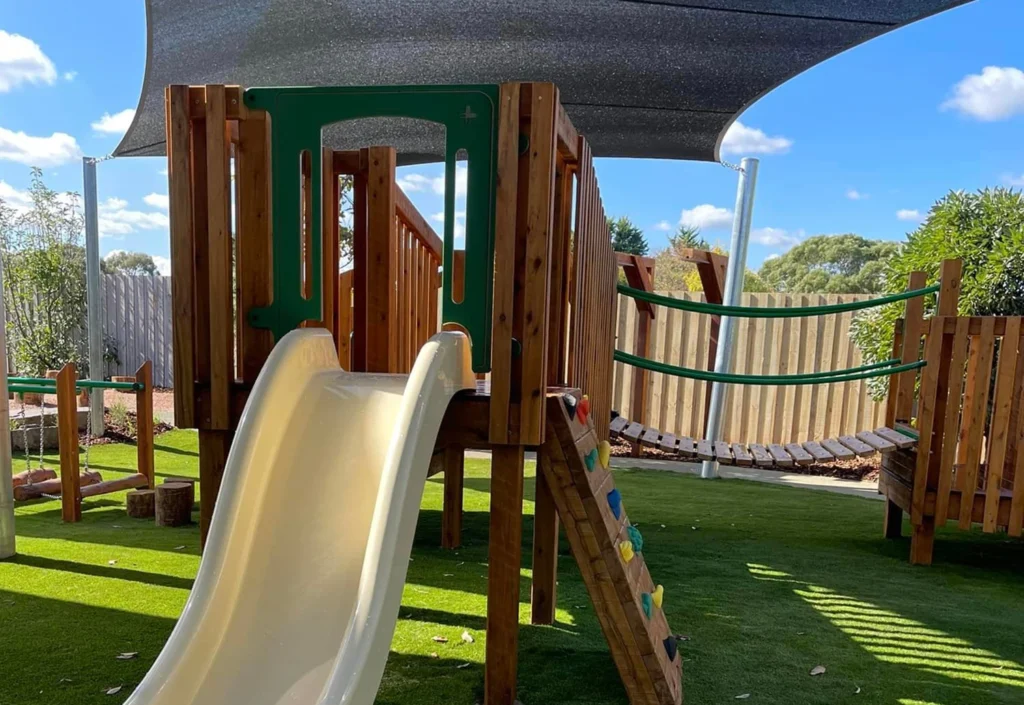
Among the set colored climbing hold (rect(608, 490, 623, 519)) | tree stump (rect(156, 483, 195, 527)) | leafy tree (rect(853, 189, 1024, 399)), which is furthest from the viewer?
leafy tree (rect(853, 189, 1024, 399))

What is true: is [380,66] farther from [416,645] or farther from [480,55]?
[416,645]

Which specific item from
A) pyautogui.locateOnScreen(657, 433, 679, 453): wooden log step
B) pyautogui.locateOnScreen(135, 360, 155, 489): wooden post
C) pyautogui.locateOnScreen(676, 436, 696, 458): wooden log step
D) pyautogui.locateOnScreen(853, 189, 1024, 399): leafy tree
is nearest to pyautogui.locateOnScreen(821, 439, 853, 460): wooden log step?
pyautogui.locateOnScreen(676, 436, 696, 458): wooden log step

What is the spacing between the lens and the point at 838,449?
15.3 ft

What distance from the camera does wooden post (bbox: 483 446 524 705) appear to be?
236cm

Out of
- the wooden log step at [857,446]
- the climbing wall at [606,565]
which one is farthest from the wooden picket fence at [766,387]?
the climbing wall at [606,565]

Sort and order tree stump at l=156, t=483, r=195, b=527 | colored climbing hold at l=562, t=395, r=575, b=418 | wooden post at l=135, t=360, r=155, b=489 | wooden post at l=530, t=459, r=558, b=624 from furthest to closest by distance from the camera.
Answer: wooden post at l=135, t=360, r=155, b=489 → tree stump at l=156, t=483, r=195, b=527 → wooden post at l=530, t=459, r=558, b=624 → colored climbing hold at l=562, t=395, r=575, b=418

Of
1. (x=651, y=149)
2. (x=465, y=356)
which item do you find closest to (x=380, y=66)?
(x=651, y=149)

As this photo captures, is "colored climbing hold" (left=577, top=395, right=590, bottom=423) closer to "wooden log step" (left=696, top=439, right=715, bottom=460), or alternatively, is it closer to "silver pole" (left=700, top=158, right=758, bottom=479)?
"wooden log step" (left=696, top=439, right=715, bottom=460)

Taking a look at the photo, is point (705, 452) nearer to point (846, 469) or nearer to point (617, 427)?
point (617, 427)

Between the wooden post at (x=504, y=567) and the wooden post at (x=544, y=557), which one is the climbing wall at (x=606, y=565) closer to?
the wooden post at (x=504, y=567)

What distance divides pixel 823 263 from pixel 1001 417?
4928cm

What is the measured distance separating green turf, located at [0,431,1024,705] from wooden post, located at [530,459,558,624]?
10 cm

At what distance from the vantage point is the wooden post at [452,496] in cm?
430

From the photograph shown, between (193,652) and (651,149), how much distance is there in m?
6.85
